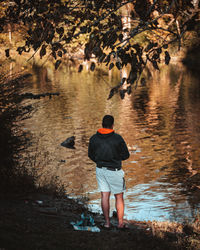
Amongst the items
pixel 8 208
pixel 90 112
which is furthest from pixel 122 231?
pixel 90 112

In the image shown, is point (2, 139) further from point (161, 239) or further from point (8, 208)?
point (161, 239)

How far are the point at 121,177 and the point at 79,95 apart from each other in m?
25.7

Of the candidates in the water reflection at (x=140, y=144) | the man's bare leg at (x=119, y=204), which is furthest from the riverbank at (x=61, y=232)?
the water reflection at (x=140, y=144)

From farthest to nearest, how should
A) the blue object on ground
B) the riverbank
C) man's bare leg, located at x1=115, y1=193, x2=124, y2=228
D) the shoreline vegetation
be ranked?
man's bare leg, located at x1=115, y1=193, x2=124, y2=228 < the blue object on ground < the shoreline vegetation < the riverbank

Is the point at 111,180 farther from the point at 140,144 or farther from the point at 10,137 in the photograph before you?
the point at 140,144

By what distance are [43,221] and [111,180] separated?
1.27 meters

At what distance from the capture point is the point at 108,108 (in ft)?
83.8

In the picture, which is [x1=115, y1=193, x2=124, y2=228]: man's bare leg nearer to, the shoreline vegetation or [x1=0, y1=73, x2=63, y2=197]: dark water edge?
the shoreline vegetation

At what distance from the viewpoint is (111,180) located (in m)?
6.39

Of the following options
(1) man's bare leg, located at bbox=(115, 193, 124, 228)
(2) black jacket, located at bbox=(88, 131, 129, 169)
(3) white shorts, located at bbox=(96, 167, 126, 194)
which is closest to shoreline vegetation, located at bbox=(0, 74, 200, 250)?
(1) man's bare leg, located at bbox=(115, 193, 124, 228)

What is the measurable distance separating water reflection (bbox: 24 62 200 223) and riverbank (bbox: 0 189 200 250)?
180 cm

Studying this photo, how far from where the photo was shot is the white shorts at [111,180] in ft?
20.9

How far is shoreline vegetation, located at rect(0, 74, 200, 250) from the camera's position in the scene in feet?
18.3

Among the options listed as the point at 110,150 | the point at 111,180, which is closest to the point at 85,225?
the point at 111,180
